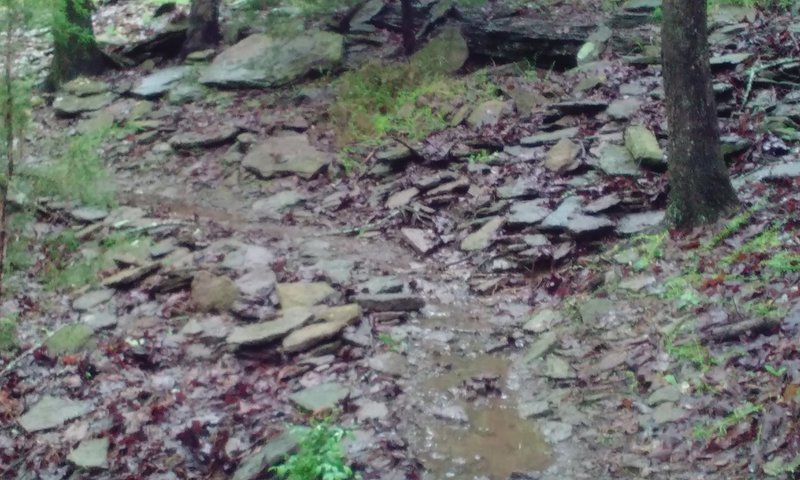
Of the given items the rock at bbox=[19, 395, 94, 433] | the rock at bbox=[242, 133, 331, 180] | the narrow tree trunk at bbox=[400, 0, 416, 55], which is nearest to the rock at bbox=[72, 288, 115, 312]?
the rock at bbox=[19, 395, 94, 433]

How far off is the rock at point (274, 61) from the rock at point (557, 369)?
766 cm

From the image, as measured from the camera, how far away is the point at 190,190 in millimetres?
10852

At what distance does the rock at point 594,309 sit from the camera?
259 inches

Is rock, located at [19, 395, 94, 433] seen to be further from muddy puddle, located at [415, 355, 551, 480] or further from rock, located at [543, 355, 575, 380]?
rock, located at [543, 355, 575, 380]

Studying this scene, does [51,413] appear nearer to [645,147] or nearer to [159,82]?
[645,147]

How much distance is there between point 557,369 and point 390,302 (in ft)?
5.61

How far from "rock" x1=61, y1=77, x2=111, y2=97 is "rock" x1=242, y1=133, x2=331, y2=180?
164 inches

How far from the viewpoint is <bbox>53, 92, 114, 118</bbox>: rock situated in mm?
13297

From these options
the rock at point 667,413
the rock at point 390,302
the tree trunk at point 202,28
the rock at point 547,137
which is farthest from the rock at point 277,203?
the rock at point 667,413

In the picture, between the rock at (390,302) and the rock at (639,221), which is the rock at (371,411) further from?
the rock at (639,221)

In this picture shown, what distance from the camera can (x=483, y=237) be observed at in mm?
8367

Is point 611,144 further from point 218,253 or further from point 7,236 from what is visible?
point 7,236

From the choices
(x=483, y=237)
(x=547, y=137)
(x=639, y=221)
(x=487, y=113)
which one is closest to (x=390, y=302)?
(x=483, y=237)

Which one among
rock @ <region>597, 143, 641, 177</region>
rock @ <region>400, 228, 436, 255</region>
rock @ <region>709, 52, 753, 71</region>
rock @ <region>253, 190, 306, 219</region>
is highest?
rock @ <region>709, 52, 753, 71</region>
